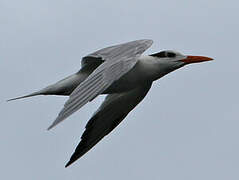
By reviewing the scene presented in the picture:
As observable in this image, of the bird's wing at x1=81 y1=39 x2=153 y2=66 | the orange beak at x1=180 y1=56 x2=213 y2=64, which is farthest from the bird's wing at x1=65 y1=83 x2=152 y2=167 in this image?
the bird's wing at x1=81 y1=39 x2=153 y2=66

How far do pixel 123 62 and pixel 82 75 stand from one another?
2097mm

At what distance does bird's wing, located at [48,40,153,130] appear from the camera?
9812 millimetres

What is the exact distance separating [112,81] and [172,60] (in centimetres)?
288

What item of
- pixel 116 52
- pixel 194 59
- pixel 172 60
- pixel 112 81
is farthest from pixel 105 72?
pixel 194 59

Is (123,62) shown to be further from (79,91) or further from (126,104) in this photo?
(126,104)

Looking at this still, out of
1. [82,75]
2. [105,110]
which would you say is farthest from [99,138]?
[82,75]

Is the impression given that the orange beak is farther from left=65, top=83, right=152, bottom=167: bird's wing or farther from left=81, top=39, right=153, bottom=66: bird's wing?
left=65, top=83, right=152, bottom=167: bird's wing

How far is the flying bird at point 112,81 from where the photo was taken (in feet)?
33.9

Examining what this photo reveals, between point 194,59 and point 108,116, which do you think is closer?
point 194,59

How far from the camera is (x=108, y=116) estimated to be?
1398 cm

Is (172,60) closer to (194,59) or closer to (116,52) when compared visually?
(194,59)

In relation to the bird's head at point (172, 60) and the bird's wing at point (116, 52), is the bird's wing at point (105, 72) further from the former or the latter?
the bird's head at point (172, 60)

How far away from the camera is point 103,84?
10.2 meters

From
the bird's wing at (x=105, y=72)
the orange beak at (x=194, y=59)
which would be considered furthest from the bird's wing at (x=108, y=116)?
the bird's wing at (x=105, y=72)
